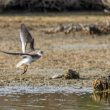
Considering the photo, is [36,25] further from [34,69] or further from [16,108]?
[16,108]

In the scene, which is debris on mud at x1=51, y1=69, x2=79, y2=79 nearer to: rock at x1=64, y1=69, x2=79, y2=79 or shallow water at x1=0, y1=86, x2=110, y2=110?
→ rock at x1=64, y1=69, x2=79, y2=79

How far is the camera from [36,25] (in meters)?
23.3

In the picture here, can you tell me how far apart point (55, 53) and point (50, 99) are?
19.2ft

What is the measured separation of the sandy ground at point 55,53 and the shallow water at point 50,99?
66 centimetres

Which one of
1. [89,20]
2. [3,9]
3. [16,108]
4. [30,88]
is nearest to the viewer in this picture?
[16,108]

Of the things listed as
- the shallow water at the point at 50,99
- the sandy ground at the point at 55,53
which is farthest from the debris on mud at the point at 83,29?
the shallow water at the point at 50,99

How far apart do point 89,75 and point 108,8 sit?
492 inches

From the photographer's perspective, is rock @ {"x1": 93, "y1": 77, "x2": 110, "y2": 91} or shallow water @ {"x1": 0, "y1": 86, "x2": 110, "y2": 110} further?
→ rock @ {"x1": 93, "y1": 77, "x2": 110, "y2": 91}

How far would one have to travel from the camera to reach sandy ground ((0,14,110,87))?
14.4 m

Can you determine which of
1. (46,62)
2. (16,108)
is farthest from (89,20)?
(16,108)

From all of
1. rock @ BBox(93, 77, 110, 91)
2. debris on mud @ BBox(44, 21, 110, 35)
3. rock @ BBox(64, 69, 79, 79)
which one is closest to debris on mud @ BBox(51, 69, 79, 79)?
rock @ BBox(64, 69, 79, 79)

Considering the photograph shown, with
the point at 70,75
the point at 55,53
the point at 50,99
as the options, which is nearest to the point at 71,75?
the point at 70,75

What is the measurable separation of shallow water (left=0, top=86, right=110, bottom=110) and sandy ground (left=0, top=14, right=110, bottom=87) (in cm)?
66

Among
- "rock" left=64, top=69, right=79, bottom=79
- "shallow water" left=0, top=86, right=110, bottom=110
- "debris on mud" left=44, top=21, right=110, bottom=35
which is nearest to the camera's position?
"shallow water" left=0, top=86, right=110, bottom=110
